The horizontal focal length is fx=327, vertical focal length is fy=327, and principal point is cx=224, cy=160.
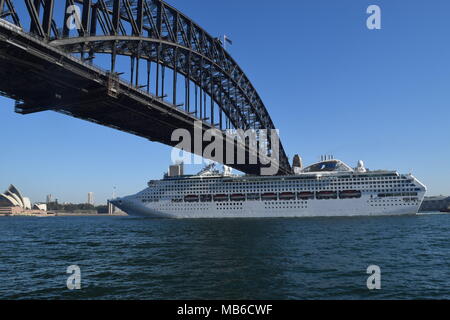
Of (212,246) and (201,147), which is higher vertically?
(201,147)

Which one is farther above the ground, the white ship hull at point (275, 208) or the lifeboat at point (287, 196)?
the lifeboat at point (287, 196)

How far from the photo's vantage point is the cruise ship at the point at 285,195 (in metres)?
73.8

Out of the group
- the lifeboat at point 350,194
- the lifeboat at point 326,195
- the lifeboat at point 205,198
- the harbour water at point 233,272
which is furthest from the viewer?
the lifeboat at point 205,198

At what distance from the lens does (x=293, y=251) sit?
21.6 meters

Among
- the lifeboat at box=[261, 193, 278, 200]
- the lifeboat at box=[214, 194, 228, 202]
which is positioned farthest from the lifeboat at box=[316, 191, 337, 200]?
the lifeboat at box=[214, 194, 228, 202]

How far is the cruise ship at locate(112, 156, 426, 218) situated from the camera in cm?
7381

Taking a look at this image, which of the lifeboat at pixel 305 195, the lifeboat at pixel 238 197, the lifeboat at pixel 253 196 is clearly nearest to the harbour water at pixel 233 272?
the lifeboat at pixel 305 195

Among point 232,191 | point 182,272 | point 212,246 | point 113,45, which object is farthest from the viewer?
point 232,191

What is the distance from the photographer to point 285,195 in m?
79.7

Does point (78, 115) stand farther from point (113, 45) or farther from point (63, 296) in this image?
point (63, 296)

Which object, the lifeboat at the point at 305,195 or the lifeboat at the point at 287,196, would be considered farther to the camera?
the lifeboat at the point at 287,196

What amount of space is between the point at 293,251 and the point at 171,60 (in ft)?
103

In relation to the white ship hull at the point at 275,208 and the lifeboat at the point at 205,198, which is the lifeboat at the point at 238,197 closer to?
the white ship hull at the point at 275,208
